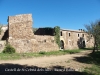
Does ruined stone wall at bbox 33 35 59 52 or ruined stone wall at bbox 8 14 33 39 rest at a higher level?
ruined stone wall at bbox 8 14 33 39

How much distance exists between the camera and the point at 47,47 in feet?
84.4

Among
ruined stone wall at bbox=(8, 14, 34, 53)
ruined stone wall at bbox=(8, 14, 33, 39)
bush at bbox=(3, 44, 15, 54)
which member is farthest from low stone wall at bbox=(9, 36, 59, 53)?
ruined stone wall at bbox=(8, 14, 33, 39)

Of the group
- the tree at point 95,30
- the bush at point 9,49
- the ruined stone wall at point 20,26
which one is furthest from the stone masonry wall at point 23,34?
the tree at point 95,30

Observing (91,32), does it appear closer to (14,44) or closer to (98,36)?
(98,36)

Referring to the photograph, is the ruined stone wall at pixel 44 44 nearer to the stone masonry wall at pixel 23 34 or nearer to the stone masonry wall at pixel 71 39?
the stone masonry wall at pixel 23 34

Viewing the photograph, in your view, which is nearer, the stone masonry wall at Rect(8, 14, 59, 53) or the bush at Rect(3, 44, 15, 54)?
the bush at Rect(3, 44, 15, 54)

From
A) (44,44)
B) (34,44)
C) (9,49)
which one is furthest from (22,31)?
(44,44)

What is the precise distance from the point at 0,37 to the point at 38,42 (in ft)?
33.5

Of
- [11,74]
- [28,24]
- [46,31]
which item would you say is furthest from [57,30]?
[11,74]

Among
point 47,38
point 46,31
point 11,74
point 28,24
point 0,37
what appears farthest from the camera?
point 46,31

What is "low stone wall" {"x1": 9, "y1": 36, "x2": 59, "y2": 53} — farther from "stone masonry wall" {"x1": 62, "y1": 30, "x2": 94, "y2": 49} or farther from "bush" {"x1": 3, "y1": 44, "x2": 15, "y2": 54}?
"stone masonry wall" {"x1": 62, "y1": 30, "x2": 94, "y2": 49}

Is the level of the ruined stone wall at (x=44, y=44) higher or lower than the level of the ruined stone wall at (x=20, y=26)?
lower

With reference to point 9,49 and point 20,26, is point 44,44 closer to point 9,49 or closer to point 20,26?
point 20,26

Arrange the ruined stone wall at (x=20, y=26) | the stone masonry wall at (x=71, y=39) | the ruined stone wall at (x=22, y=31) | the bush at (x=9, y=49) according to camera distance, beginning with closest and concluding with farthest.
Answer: the bush at (x=9, y=49), the ruined stone wall at (x=22, y=31), the ruined stone wall at (x=20, y=26), the stone masonry wall at (x=71, y=39)
